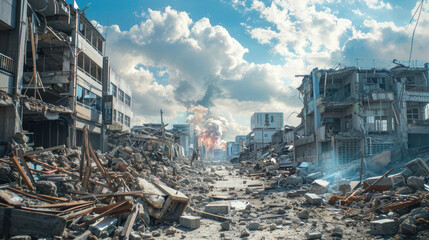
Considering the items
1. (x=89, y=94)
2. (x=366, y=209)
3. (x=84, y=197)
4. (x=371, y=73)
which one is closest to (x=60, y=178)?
(x=84, y=197)

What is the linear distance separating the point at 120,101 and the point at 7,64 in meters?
19.9

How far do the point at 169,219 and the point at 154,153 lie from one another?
16245 millimetres

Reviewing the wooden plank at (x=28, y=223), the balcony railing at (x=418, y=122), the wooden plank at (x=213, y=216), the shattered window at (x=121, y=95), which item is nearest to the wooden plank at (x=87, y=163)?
the wooden plank at (x=28, y=223)

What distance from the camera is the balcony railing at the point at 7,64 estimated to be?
1374cm

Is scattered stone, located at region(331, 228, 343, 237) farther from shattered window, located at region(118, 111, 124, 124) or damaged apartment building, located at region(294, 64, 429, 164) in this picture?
shattered window, located at region(118, 111, 124, 124)

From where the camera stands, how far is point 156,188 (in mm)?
8930

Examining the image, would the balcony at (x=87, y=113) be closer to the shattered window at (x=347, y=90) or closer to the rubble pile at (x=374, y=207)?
the rubble pile at (x=374, y=207)

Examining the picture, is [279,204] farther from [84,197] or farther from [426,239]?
[84,197]

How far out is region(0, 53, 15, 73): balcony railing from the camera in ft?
45.1

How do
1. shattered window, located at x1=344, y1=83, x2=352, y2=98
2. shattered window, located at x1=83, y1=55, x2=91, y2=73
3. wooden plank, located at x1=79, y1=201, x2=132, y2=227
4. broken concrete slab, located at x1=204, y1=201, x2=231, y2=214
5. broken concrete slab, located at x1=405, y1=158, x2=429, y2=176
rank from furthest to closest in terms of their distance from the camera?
shattered window, located at x1=344, y1=83, x2=352, y2=98 → shattered window, located at x1=83, y1=55, x2=91, y2=73 → broken concrete slab, located at x1=405, y1=158, x2=429, y2=176 → broken concrete slab, located at x1=204, y1=201, x2=231, y2=214 → wooden plank, located at x1=79, y1=201, x2=132, y2=227

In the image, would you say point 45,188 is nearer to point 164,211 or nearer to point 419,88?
point 164,211

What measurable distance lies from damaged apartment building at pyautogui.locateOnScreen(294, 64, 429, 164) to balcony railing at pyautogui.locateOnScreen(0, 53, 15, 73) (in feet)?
81.0

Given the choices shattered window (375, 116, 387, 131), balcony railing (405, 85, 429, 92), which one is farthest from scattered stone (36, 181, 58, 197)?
balcony railing (405, 85, 429, 92)

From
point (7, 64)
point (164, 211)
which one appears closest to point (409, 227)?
point (164, 211)
